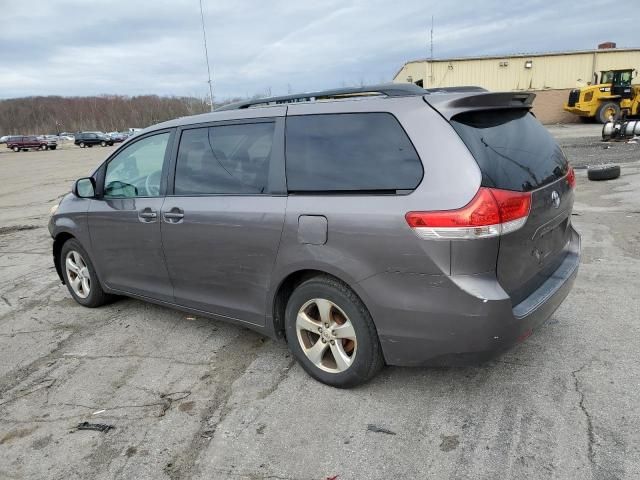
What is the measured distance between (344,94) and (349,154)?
566 millimetres

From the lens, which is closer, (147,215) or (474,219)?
(474,219)

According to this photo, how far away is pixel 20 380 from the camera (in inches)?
141

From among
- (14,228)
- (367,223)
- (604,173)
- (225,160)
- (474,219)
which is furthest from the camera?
(604,173)

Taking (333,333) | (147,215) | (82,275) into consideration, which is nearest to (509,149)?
(333,333)

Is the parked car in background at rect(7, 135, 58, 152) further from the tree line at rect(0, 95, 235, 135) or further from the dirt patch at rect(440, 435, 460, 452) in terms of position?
the tree line at rect(0, 95, 235, 135)

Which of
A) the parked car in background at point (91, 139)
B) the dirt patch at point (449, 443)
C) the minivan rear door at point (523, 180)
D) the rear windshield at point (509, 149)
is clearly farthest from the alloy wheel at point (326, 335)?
the parked car in background at point (91, 139)

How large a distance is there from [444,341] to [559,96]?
3908 centimetres

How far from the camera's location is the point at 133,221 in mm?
4082

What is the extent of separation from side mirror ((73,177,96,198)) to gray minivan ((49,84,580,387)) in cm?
86

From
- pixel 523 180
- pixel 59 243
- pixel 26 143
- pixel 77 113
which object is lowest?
pixel 26 143

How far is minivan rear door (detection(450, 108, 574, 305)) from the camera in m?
2.62

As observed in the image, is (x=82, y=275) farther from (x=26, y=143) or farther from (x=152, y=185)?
(x=26, y=143)

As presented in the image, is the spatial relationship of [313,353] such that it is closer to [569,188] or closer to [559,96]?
[569,188]

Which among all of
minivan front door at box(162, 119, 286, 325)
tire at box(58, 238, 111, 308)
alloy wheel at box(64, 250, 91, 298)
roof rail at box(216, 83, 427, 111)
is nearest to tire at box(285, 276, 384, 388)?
minivan front door at box(162, 119, 286, 325)
